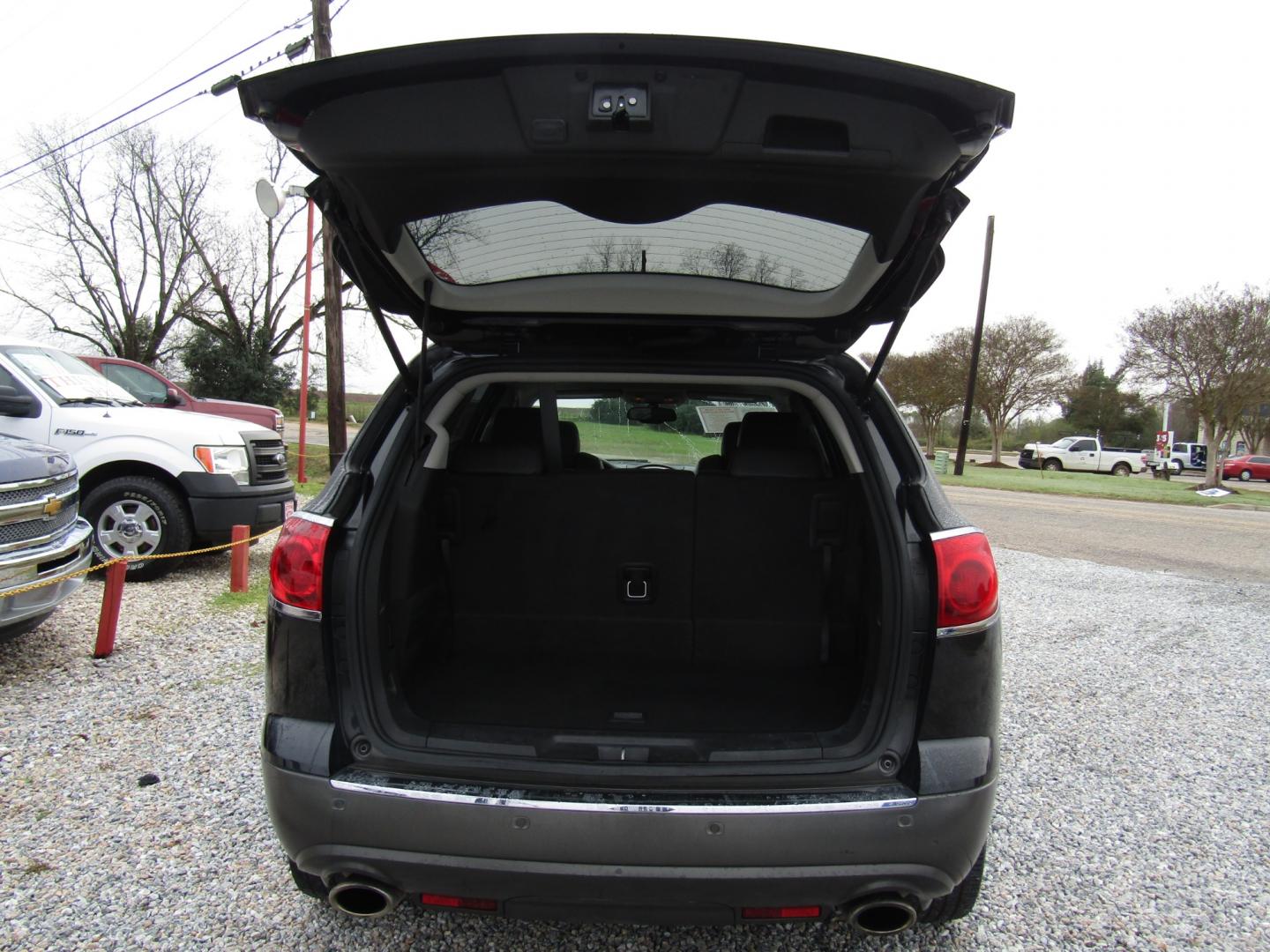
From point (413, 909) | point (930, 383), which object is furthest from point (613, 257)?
point (930, 383)

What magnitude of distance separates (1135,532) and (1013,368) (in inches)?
1099

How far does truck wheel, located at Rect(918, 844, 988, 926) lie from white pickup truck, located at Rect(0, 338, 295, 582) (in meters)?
5.66

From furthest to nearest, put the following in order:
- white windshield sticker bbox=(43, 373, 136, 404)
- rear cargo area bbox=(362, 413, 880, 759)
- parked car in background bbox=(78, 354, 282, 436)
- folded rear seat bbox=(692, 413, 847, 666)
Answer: parked car in background bbox=(78, 354, 282, 436) → white windshield sticker bbox=(43, 373, 136, 404) → folded rear seat bbox=(692, 413, 847, 666) → rear cargo area bbox=(362, 413, 880, 759)

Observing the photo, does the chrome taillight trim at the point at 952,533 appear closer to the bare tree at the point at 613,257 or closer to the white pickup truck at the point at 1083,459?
the bare tree at the point at 613,257

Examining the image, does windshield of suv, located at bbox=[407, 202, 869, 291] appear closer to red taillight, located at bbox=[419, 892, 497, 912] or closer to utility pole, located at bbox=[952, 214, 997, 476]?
red taillight, located at bbox=[419, 892, 497, 912]

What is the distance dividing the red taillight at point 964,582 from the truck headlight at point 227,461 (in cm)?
576

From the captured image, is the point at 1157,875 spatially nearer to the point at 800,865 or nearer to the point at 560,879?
Answer: the point at 800,865

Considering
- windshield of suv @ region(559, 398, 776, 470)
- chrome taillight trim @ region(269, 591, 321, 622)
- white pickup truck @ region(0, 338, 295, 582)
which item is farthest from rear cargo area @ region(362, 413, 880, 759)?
white pickup truck @ region(0, 338, 295, 582)

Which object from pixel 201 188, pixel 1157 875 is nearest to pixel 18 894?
pixel 1157 875

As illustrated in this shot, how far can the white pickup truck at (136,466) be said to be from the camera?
5828 millimetres

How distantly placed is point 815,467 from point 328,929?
2.07m

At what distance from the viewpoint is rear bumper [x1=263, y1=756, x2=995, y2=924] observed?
1.63 metres

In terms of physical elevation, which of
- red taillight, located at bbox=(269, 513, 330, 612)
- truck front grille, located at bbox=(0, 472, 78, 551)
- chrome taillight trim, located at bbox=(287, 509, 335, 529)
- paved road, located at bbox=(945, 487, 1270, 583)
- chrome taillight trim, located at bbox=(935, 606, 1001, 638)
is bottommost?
paved road, located at bbox=(945, 487, 1270, 583)

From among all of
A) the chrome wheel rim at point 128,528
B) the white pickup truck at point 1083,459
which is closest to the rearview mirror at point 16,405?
the chrome wheel rim at point 128,528
